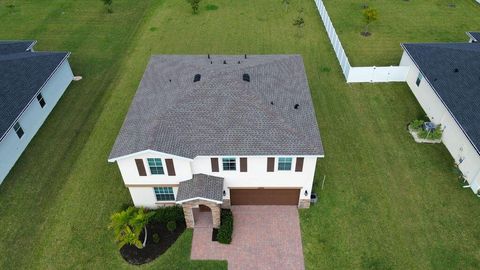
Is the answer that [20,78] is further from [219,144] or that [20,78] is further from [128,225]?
[219,144]

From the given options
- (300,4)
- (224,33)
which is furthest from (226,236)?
(300,4)

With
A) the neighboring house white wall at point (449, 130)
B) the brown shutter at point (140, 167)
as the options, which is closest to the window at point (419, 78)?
the neighboring house white wall at point (449, 130)

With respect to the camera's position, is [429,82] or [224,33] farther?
[224,33]

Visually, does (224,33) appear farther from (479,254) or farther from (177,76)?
(479,254)

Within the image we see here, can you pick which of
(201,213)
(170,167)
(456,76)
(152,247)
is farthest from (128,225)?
(456,76)

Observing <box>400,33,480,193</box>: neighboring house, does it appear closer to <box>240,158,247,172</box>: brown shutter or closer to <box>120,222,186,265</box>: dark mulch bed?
<box>240,158,247,172</box>: brown shutter

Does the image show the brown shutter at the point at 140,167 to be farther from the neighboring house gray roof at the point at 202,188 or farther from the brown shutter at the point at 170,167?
the neighboring house gray roof at the point at 202,188

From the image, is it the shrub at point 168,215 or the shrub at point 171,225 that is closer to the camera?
the shrub at point 171,225
